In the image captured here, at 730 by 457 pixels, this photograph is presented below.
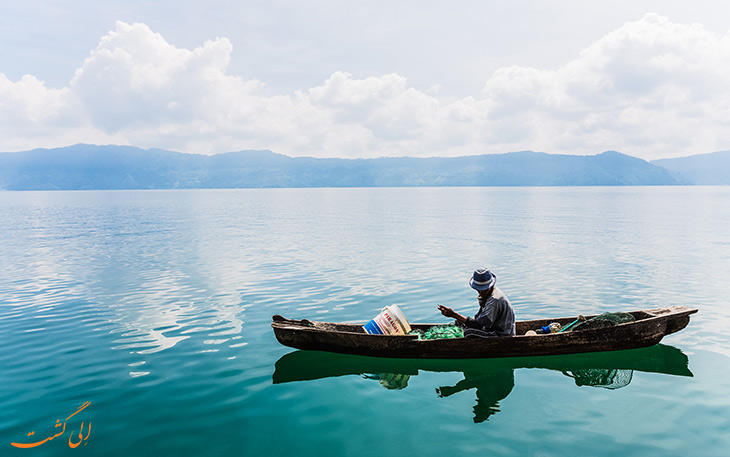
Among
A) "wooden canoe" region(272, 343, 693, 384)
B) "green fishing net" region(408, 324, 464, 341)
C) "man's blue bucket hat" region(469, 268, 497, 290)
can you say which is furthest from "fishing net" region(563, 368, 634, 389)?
"man's blue bucket hat" region(469, 268, 497, 290)

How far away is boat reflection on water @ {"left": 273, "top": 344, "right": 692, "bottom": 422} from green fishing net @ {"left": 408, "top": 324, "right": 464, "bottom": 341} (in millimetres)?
693

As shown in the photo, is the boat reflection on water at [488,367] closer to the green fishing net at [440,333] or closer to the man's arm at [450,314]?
the green fishing net at [440,333]

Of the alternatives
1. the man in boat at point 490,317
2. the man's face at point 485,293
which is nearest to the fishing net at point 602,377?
the man in boat at point 490,317

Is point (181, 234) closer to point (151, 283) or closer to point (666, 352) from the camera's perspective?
point (151, 283)

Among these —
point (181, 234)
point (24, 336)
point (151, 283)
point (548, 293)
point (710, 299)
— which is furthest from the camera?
point (181, 234)

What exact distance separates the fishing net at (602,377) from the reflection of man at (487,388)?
5.13ft

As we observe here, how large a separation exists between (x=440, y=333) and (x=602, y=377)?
413 cm

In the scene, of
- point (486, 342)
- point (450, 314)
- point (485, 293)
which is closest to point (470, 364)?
point (486, 342)

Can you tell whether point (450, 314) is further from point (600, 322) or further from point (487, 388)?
point (600, 322)

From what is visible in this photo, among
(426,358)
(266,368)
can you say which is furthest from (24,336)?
(426,358)

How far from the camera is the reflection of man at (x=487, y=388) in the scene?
10641mm

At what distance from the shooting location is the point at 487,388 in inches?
465

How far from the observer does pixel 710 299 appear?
20578 millimetres

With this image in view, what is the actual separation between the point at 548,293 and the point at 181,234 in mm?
36154
